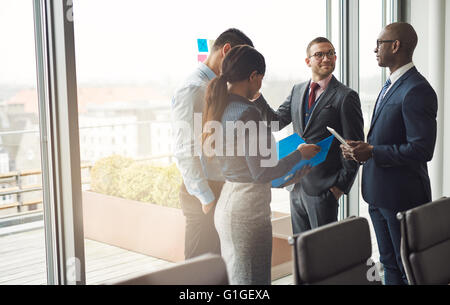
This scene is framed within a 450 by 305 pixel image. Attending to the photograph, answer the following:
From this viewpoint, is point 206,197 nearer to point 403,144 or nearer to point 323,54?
point 403,144

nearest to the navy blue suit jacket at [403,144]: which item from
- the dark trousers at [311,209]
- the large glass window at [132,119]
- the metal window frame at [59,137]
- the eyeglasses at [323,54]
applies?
the dark trousers at [311,209]

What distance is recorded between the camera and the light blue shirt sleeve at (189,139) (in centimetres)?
297

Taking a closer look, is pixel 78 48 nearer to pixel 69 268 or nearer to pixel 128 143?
pixel 128 143

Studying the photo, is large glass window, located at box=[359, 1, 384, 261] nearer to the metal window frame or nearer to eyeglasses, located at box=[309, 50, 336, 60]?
eyeglasses, located at box=[309, 50, 336, 60]

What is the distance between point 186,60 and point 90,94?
2.01 feet

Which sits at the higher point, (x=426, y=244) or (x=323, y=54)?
(x=323, y=54)

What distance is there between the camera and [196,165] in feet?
9.94

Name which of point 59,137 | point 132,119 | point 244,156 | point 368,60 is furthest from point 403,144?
point 59,137

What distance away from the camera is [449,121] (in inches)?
211

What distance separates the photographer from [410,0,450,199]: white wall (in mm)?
5195

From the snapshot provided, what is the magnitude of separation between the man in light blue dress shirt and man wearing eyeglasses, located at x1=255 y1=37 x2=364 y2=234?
0.57 m

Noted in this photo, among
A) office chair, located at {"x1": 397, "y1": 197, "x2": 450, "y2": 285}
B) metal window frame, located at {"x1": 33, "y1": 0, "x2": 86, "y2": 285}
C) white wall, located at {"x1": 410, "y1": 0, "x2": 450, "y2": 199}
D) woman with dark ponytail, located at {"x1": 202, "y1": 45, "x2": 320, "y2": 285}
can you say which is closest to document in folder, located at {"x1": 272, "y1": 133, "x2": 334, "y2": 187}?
woman with dark ponytail, located at {"x1": 202, "y1": 45, "x2": 320, "y2": 285}

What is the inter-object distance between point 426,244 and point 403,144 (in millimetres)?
1215

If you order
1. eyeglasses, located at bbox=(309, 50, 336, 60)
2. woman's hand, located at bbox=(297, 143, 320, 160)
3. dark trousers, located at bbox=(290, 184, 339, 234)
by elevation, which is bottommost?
dark trousers, located at bbox=(290, 184, 339, 234)
